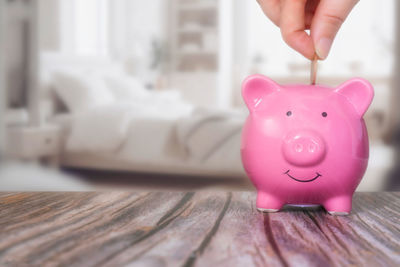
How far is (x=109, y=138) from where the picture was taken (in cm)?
255

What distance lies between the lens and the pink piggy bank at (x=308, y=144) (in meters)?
0.58

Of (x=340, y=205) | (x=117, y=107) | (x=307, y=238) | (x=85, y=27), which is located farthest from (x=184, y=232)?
(x=85, y=27)

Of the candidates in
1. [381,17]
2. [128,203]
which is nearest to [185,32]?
[381,17]

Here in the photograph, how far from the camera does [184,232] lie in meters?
0.48

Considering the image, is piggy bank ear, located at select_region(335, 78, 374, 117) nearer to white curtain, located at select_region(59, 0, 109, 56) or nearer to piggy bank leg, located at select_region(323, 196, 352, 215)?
piggy bank leg, located at select_region(323, 196, 352, 215)

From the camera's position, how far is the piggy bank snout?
564 millimetres

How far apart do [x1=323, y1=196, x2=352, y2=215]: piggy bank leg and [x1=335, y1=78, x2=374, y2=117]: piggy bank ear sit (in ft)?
0.41

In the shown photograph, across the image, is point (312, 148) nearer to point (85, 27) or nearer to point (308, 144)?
point (308, 144)

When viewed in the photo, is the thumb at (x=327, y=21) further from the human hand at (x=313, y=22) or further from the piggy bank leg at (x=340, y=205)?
the piggy bank leg at (x=340, y=205)

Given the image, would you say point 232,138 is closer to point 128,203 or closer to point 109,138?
point 109,138

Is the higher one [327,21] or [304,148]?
[327,21]

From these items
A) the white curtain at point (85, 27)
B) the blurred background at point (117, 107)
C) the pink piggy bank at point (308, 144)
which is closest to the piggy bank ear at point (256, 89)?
the pink piggy bank at point (308, 144)

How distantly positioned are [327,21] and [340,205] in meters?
0.27

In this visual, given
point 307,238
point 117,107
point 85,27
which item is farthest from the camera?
point 85,27
